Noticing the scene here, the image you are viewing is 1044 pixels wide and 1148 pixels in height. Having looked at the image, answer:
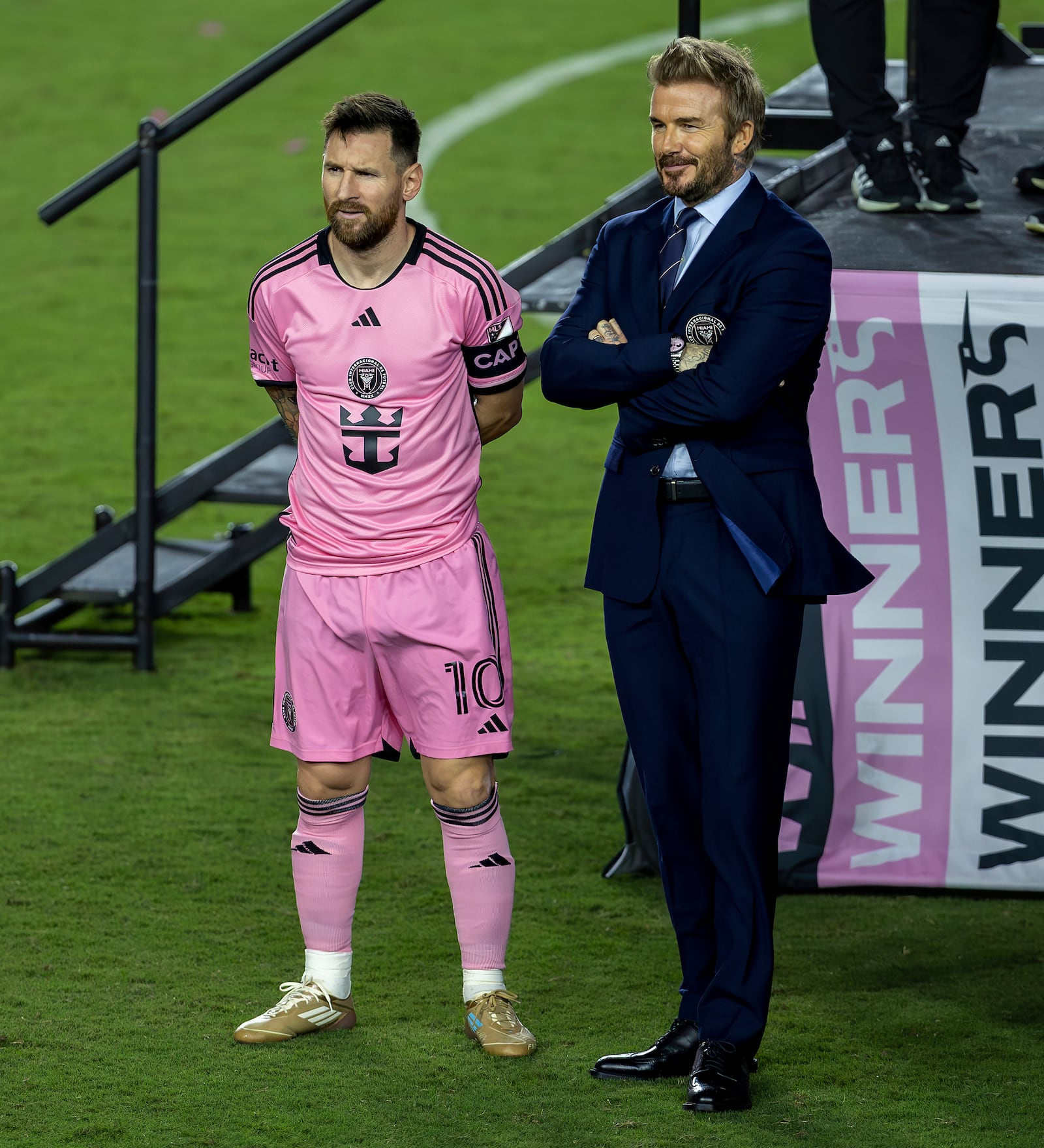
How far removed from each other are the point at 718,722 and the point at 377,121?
1.15m

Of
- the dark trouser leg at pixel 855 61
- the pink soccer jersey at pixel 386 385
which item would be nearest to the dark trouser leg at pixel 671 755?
the pink soccer jersey at pixel 386 385

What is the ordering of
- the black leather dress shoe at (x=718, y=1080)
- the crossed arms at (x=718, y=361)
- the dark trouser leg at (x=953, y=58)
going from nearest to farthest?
the crossed arms at (x=718, y=361), the black leather dress shoe at (x=718, y=1080), the dark trouser leg at (x=953, y=58)

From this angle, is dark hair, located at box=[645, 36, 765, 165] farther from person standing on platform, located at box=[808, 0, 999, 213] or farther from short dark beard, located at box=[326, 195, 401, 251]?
person standing on platform, located at box=[808, 0, 999, 213]

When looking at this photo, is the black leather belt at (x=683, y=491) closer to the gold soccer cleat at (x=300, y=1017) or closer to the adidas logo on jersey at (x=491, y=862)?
the adidas logo on jersey at (x=491, y=862)

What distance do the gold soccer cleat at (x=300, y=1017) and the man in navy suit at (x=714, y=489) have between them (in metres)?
0.69

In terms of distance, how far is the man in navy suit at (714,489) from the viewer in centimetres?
304

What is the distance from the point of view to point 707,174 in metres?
3.05

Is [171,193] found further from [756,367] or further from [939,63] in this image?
[756,367]

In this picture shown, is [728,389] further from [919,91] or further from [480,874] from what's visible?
[919,91]

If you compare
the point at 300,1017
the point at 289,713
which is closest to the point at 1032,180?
the point at 289,713

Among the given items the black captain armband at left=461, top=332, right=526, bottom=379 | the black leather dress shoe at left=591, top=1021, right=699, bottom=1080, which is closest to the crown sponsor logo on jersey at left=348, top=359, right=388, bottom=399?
the black captain armband at left=461, top=332, right=526, bottom=379

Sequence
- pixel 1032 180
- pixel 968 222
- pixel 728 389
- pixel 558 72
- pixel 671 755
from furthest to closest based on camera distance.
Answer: pixel 558 72, pixel 1032 180, pixel 968 222, pixel 671 755, pixel 728 389

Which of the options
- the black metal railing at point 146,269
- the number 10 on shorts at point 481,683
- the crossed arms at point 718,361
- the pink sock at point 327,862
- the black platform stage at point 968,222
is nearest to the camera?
the crossed arms at point 718,361

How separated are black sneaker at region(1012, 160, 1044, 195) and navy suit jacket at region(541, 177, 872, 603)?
Answer: 2.31 meters
